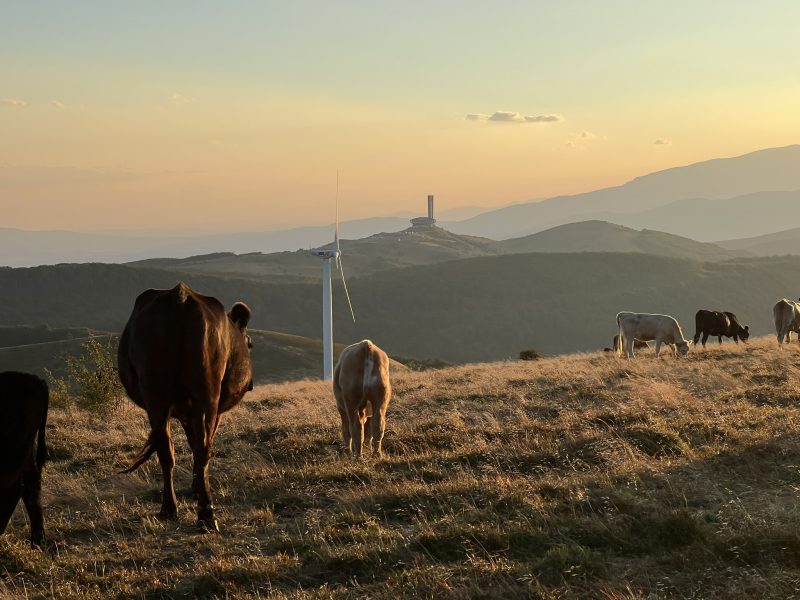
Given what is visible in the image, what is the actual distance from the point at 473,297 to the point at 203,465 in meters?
141

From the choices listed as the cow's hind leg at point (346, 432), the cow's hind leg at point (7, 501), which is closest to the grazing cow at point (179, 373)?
the cow's hind leg at point (7, 501)

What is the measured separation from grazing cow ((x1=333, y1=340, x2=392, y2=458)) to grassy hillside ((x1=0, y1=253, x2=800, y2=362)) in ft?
344

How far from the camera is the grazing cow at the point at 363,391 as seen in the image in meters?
12.0

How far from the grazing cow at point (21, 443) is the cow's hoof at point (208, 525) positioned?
1.53 m

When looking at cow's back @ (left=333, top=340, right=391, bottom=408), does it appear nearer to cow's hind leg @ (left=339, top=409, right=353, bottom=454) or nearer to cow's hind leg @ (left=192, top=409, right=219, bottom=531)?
cow's hind leg @ (left=339, top=409, right=353, bottom=454)

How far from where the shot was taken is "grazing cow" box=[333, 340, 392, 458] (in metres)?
12.0

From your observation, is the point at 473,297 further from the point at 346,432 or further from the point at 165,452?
the point at 165,452

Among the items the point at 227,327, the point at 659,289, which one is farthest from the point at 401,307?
the point at 227,327

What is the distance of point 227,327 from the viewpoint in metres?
9.81

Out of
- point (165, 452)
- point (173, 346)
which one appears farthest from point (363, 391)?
point (173, 346)

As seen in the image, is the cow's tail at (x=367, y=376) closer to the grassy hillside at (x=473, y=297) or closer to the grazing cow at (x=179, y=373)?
the grazing cow at (x=179, y=373)

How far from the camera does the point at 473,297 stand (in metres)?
149

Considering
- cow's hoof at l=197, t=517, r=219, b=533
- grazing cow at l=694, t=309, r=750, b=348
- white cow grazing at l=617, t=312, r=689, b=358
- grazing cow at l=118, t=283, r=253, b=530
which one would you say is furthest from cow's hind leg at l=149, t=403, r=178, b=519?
grazing cow at l=694, t=309, r=750, b=348

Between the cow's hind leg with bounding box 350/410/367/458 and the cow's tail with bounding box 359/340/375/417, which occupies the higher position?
the cow's tail with bounding box 359/340/375/417
